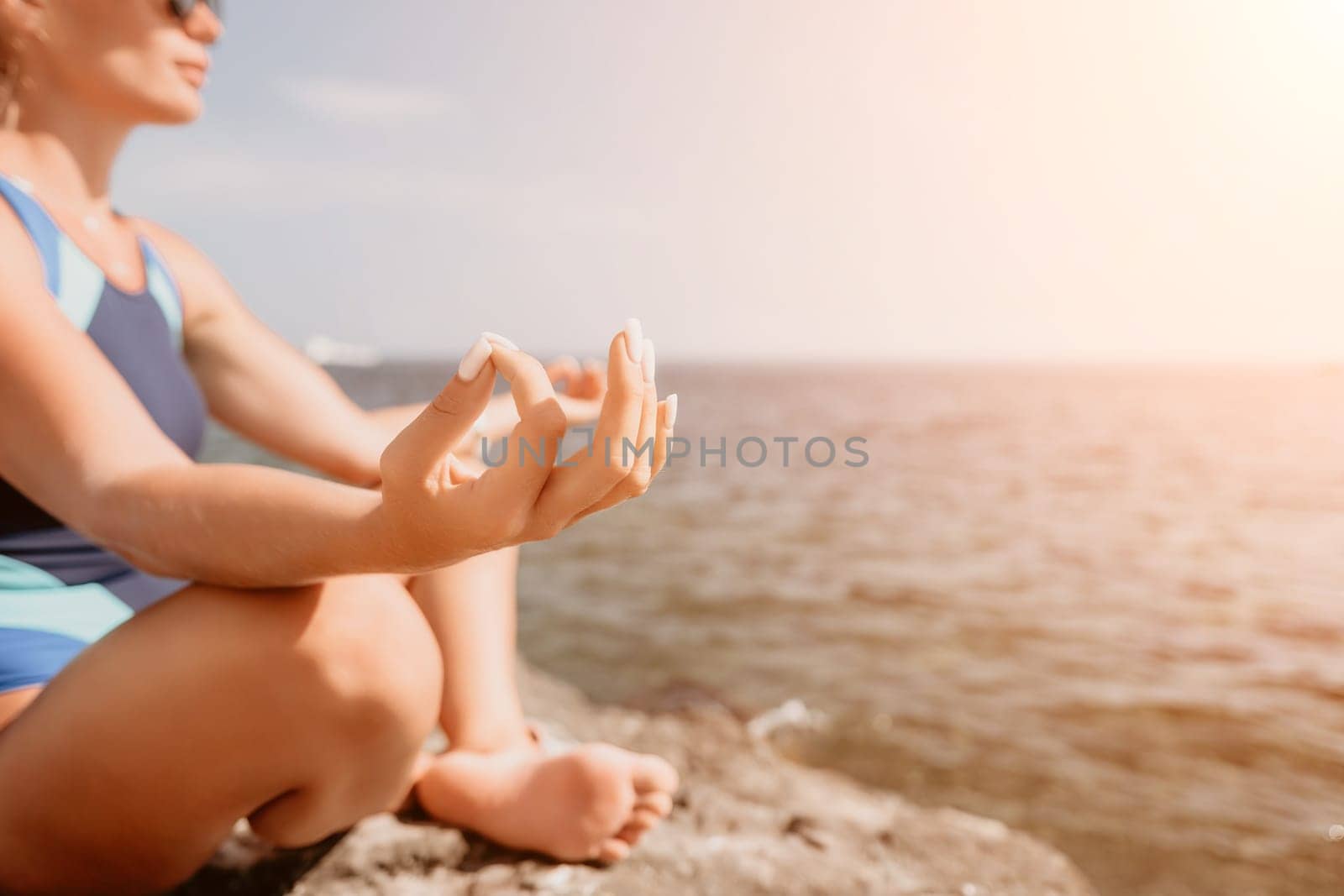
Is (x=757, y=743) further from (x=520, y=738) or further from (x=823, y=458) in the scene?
(x=823, y=458)

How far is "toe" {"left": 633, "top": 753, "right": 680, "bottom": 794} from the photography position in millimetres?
1446

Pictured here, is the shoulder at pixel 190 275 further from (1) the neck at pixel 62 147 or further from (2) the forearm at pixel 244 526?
(2) the forearm at pixel 244 526

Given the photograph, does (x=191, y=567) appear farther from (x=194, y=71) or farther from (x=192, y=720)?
(x=194, y=71)

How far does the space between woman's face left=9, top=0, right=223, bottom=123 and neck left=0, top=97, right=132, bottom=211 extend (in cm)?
2

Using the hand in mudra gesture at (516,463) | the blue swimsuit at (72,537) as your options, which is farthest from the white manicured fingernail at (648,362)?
the blue swimsuit at (72,537)

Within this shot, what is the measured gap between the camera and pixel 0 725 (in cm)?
122

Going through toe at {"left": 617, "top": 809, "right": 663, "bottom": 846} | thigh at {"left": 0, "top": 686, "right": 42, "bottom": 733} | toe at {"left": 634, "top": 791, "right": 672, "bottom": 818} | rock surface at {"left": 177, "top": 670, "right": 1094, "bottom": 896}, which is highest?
thigh at {"left": 0, "top": 686, "right": 42, "bottom": 733}

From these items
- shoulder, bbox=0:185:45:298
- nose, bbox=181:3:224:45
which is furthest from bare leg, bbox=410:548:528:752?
nose, bbox=181:3:224:45

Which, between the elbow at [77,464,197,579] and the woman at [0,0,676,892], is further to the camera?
the elbow at [77,464,197,579]

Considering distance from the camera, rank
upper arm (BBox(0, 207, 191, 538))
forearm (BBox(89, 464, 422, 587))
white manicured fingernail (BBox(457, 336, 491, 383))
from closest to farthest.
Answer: white manicured fingernail (BBox(457, 336, 491, 383)), forearm (BBox(89, 464, 422, 587)), upper arm (BBox(0, 207, 191, 538))

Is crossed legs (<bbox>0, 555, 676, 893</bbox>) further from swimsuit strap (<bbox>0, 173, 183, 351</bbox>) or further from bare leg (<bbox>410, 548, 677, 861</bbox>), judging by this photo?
swimsuit strap (<bbox>0, 173, 183, 351</bbox>)

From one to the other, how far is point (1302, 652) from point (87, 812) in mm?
6290

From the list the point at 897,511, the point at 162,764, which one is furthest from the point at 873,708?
the point at 897,511

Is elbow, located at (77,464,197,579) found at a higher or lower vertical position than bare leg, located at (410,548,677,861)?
higher
